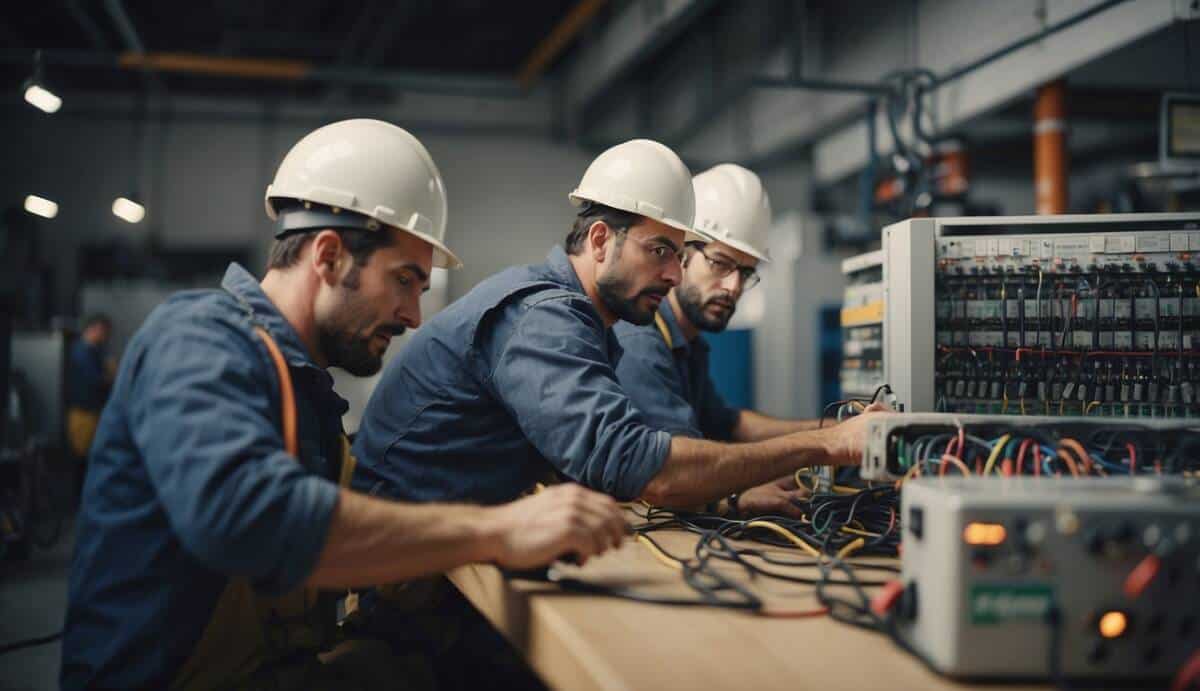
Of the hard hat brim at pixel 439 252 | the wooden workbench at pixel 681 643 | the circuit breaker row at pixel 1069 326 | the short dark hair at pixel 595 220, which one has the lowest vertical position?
the wooden workbench at pixel 681 643

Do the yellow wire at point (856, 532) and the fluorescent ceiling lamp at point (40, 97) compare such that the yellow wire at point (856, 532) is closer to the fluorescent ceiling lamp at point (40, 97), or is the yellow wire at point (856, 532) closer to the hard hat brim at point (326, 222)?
the hard hat brim at point (326, 222)

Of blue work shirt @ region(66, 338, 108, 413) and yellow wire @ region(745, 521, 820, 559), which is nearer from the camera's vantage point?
yellow wire @ region(745, 521, 820, 559)

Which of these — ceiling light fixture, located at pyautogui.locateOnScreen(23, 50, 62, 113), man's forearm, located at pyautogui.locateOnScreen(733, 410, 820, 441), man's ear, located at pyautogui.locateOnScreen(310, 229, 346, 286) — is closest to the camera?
man's ear, located at pyautogui.locateOnScreen(310, 229, 346, 286)

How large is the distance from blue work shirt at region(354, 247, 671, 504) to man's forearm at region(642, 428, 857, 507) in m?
0.03

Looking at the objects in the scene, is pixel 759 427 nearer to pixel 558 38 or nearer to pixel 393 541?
pixel 393 541

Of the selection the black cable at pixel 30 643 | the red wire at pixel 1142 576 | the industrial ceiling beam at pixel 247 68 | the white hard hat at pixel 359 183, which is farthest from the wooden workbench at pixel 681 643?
the industrial ceiling beam at pixel 247 68

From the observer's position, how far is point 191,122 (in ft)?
28.0

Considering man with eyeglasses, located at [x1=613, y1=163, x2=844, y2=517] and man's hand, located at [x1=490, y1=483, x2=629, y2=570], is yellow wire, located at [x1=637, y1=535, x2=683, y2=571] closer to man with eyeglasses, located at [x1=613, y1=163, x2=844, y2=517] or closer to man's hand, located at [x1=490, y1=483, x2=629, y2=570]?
man's hand, located at [x1=490, y1=483, x2=629, y2=570]

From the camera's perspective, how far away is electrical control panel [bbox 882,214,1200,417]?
5.66ft

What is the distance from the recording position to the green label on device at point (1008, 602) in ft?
2.73

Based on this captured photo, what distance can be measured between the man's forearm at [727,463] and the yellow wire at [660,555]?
8 cm

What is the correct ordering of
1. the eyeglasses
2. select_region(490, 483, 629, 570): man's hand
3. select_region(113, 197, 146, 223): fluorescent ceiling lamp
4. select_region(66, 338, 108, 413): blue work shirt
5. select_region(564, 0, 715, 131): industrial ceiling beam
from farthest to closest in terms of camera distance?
select_region(66, 338, 108, 413): blue work shirt → select_region(113, 197, 146, 223): fluorescent ceiling lamp → select_region(564, 0, 715, 131): industrial ceiling beam → the eyeglasses → select_region(490, 483, 629, 570): man's hand

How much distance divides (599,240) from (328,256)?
748 mm

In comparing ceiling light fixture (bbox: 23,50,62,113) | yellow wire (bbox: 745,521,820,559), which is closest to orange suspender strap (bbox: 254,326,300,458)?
yellow wire (bbox: 745,521,820,559)
